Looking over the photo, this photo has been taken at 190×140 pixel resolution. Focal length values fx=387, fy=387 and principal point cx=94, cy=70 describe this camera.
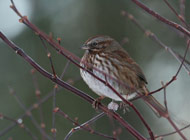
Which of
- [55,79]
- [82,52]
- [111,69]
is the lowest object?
[55,79]

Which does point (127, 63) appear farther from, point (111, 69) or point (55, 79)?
point (55, 79)

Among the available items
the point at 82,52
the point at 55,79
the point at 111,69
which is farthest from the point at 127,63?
the point at 82,52

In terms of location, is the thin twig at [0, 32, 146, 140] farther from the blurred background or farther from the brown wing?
the blurred background

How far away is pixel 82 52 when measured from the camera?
26.7 ft

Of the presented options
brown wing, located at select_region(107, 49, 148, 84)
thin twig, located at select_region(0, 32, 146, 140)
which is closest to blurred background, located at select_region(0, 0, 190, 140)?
brown wing, located at select_region(107, 49, 148, 84)

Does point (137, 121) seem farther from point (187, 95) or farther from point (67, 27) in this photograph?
point (67, 27)

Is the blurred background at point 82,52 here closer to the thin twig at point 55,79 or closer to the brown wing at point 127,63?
the brown wing at point 127,63

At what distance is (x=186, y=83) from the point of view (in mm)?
10023

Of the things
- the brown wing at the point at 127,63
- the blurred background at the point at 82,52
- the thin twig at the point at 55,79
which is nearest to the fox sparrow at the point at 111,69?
the brown wing at the point at 127,63

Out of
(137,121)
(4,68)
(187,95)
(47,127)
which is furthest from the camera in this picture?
(187,95)

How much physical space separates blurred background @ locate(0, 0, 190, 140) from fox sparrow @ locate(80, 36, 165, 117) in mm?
3383

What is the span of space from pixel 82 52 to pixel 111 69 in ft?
13.2

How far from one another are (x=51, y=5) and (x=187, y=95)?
161 inches

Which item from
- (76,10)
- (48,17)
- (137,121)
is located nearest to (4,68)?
(48,17)
